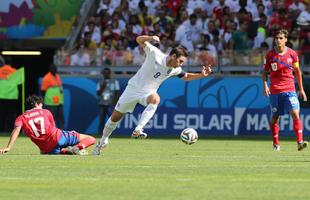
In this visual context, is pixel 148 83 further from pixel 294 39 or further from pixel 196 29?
pixel 196 29

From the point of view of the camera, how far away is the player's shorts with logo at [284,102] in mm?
20062

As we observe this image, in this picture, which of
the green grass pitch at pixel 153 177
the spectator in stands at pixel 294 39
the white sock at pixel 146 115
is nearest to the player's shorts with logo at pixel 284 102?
the green grass pitch at pixel 153 177

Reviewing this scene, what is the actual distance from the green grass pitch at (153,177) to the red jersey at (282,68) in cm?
341

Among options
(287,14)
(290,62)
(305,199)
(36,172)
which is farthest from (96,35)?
(305,199)

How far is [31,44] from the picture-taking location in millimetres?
35500

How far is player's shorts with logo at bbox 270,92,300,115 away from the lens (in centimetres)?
2006

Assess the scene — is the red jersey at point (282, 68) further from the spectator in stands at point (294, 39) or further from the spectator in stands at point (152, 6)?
the spectator in stands at point (152, 6)

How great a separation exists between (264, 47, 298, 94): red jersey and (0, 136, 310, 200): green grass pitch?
341cm

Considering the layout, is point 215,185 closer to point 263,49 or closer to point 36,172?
point 36,172

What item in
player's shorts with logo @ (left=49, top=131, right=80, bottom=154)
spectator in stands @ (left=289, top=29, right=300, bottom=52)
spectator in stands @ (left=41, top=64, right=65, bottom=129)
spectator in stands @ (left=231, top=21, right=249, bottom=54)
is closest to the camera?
player's shorts with logo @ (left=49, top=131, right=80, bottom=154)

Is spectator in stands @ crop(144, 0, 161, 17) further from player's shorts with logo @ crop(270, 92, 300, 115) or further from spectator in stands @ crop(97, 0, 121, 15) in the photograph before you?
player's shorts with logo @ crop(270, 92, 300, 115)

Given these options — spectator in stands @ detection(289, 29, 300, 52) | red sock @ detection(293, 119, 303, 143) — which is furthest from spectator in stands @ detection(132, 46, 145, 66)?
red sock @ detection(293, 119, 303, 143)

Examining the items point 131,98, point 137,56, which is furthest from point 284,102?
point 137,56

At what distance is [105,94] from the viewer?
103 feet
